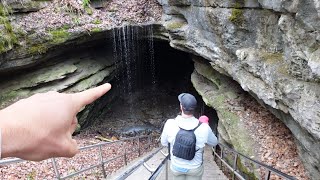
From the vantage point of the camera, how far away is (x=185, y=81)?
18.9 meters

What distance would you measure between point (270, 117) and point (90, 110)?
26.0 ft

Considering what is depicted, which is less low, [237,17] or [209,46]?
[237,17]

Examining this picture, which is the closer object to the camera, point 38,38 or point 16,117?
point 16,117

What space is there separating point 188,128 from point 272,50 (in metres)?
3.65

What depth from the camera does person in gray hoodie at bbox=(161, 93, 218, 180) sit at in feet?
12.9

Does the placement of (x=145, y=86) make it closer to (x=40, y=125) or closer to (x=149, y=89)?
(x=149, y=89)

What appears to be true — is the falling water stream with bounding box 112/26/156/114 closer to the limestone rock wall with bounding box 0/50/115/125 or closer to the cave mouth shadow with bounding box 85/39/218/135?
the cave mouth shadow with bounding box 85/39/218/135

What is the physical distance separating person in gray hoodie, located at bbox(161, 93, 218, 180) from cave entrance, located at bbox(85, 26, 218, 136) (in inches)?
347

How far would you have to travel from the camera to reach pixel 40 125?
1176mm

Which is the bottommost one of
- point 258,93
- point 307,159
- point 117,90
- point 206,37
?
point 117,90

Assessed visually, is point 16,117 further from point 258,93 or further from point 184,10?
point 184,10

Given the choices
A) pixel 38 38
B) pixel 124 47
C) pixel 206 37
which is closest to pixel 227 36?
pixel 206 37

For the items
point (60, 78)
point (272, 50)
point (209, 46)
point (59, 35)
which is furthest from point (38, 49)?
point (272, 50)

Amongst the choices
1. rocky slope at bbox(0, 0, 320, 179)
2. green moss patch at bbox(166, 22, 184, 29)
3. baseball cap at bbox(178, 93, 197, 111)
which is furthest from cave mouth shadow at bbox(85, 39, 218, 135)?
baseball cap at bbox(178, 93, 197, 111)
